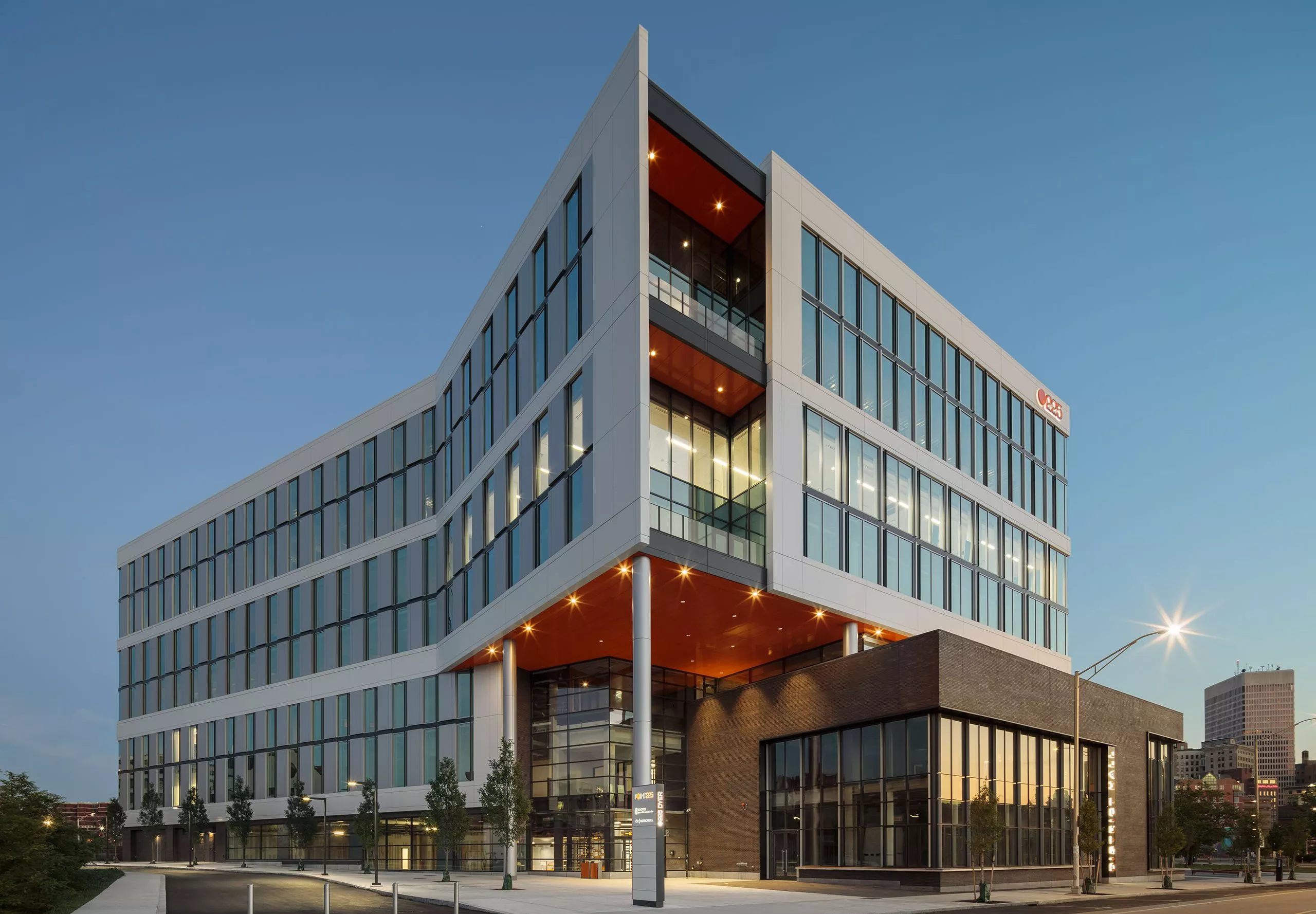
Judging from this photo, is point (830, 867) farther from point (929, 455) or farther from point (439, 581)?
point (439, 581)

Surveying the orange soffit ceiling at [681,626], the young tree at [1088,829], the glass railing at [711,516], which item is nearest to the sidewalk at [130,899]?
the orange soffit ceiling at [681,626]

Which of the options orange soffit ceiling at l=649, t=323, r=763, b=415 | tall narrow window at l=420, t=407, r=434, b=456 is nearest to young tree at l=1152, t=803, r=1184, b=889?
orange soffit ceiling at l=649, t=323, r=763, b=415

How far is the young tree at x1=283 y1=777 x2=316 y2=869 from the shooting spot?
202ft

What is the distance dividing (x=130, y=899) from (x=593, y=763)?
72.9ft

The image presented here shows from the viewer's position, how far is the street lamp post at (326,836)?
54.1m

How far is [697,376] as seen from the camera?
41500mm

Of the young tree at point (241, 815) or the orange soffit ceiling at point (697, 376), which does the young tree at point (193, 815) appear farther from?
the orange soffit ceiling at point (697, 376)

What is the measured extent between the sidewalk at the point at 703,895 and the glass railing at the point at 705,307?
64.4 ft

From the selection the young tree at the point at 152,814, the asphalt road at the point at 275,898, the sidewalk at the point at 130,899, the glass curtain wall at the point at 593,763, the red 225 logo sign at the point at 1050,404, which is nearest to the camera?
the sidewalk at the point at 130,899

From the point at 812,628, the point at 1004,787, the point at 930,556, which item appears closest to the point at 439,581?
the point at 812,628

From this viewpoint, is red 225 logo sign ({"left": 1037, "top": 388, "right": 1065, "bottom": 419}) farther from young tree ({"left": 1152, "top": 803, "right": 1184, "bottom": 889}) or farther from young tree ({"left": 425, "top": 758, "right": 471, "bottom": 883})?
young tree ({"left": 425, "top": 758, "right": 471, "bottom": 883})

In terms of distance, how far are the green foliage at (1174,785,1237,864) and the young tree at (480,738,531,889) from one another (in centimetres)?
4355

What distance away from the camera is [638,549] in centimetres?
3656

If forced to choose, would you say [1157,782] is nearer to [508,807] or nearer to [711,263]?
[508,807]
